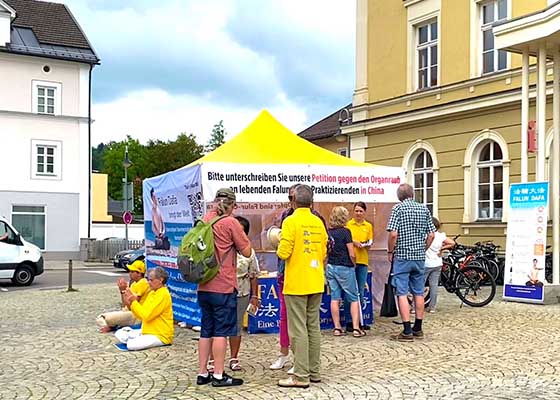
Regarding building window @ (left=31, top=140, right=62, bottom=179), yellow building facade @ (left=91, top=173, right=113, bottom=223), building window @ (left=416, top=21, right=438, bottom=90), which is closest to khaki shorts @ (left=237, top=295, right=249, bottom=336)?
building window @ (left=416, top=21, right=438, bottom=90)

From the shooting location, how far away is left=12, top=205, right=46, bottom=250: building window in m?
34.4

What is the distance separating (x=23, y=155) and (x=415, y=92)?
2062cm

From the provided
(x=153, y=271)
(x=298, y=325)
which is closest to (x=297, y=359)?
(x=298, y=325)

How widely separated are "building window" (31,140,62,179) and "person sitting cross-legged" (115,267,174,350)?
27.6m

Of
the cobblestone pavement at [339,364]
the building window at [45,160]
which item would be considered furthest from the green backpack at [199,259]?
the building window at [45,160]

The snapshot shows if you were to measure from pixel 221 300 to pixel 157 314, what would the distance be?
2192mm

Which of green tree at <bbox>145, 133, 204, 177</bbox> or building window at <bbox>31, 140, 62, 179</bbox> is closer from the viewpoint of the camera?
building window at <bbox>31, 140, 62, 179</bbox>

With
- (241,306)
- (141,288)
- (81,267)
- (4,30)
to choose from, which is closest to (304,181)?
(141,288)

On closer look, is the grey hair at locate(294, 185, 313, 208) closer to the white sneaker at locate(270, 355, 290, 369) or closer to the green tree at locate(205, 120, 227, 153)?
the white sneaker at locate(270, 355, 290, 369)

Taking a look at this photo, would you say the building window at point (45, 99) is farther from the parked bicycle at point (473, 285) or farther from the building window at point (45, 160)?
the parked bicycle at point (473, 285)

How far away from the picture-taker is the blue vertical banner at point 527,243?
13.0m

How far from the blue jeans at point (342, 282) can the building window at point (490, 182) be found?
992cm

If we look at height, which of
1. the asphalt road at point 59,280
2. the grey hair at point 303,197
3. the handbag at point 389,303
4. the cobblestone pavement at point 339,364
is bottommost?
the asphalt road at point 59,280

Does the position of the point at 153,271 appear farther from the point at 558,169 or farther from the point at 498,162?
the point at 498,162
